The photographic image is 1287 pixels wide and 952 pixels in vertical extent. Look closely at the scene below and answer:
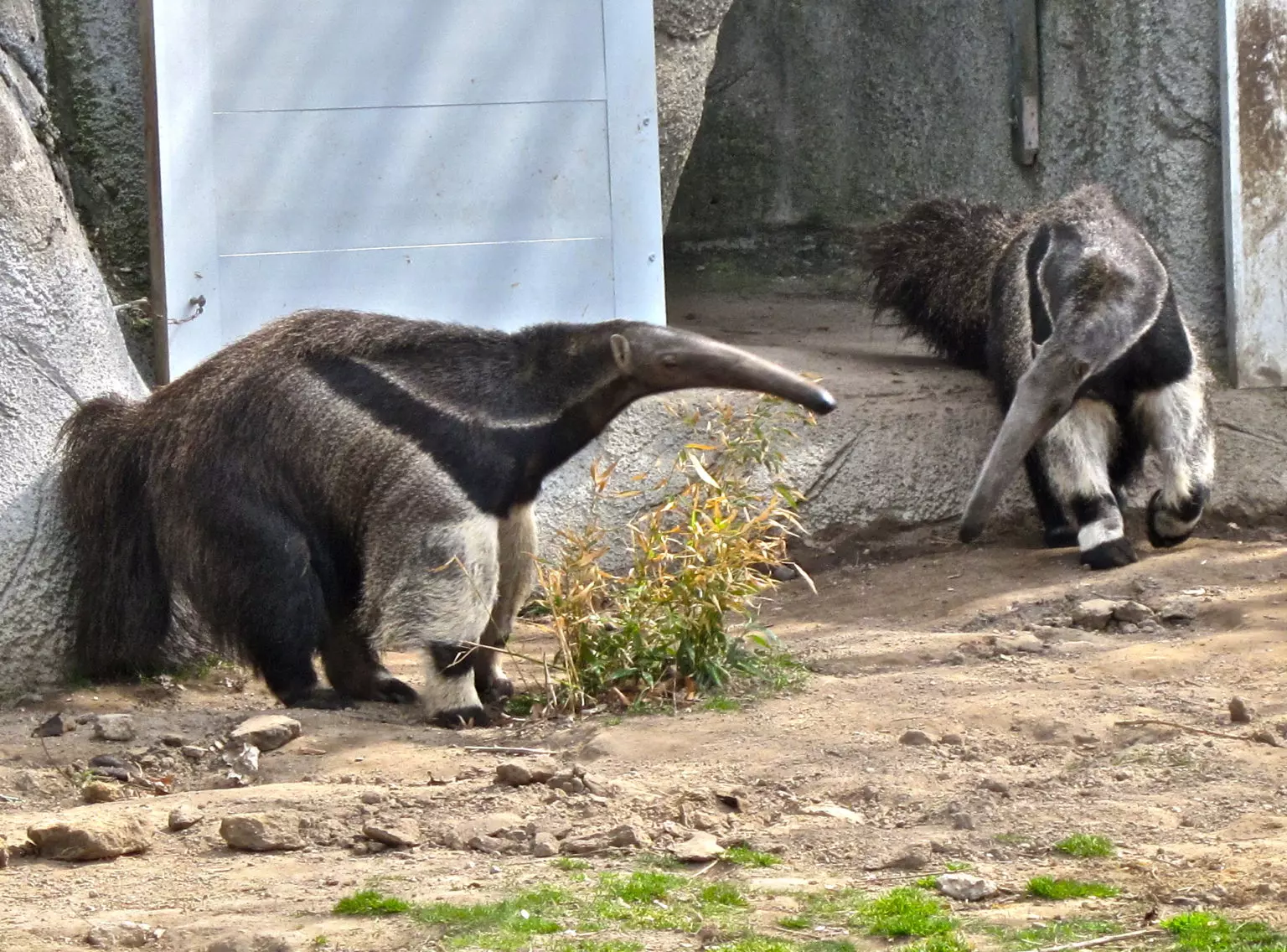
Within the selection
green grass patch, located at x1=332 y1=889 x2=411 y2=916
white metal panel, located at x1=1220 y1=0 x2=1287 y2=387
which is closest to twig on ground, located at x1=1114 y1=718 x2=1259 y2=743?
green grass patch, located at x1=332 y1=889 x2=411 y2=916

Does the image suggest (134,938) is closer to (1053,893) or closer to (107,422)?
(1053,893)

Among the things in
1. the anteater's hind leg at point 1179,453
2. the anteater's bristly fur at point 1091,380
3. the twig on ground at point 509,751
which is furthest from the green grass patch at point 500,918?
the anteater's hind leg at point 1179,453

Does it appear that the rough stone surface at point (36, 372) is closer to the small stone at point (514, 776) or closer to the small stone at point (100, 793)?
the small stone at point (100, 793)

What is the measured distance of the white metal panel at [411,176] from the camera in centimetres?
777

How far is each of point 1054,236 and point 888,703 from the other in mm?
3848

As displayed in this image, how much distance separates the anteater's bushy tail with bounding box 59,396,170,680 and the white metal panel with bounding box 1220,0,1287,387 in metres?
6.04

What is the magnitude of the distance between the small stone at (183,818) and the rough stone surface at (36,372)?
6.82 feet

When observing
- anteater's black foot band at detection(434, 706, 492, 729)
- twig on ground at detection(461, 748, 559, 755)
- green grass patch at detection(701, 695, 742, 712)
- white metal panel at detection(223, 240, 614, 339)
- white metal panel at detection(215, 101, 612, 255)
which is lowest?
anteater's black foot band at detection(434, 706, 492, 729)

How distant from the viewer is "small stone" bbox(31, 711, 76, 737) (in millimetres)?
5707

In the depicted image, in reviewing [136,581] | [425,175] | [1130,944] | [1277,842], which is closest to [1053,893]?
[1130,944]

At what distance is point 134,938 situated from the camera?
12.1 feet

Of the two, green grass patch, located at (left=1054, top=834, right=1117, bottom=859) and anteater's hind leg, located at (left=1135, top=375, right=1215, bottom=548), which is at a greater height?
anteater's hind leg, located at (left=1135, top=375, right=1215, bottom=548)

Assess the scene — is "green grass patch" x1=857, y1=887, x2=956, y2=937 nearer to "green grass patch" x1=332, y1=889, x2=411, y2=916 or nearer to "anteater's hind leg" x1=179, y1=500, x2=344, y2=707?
"green grass patch" x1=332, y1=889, x2=411, y2=916

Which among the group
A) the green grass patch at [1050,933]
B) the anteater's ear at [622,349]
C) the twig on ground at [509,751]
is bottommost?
the twig on ground at [509,751]
